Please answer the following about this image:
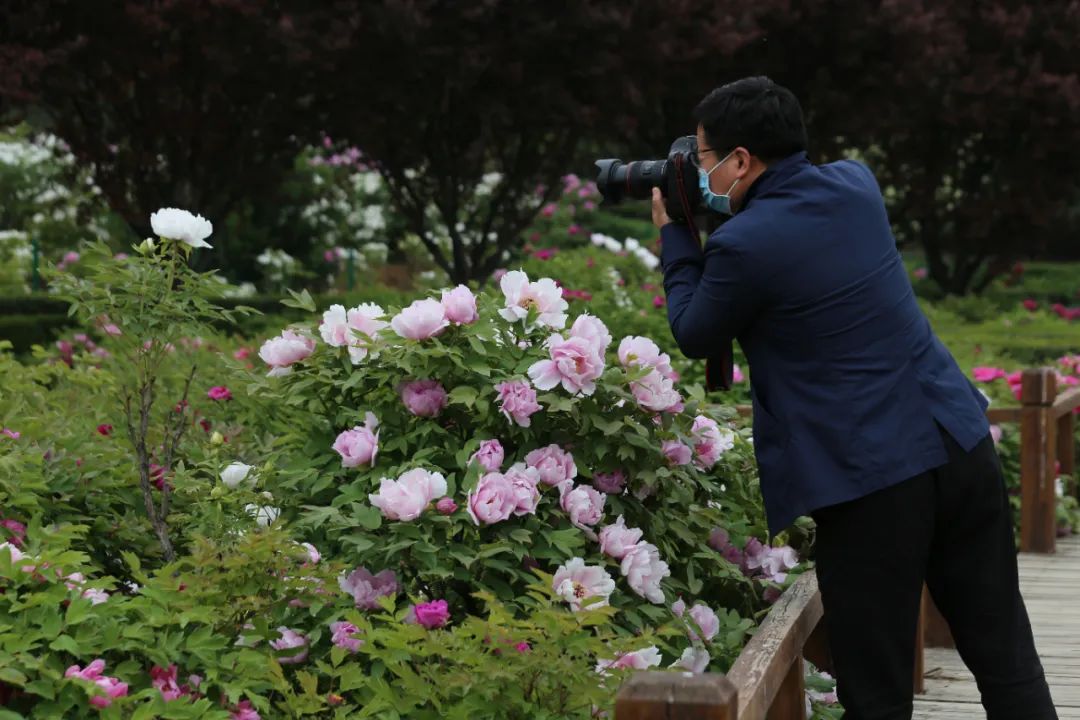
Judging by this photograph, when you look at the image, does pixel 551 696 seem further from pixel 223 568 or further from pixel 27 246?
pixel 27 246

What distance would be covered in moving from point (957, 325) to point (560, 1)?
19.0 ft

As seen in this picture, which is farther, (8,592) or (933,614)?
(933,614)

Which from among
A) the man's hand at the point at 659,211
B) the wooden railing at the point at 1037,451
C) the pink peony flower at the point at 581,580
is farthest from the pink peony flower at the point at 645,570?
the wooden railing at the point at 1037,451

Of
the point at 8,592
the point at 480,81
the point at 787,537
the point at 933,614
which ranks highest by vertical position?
the point at 480,81

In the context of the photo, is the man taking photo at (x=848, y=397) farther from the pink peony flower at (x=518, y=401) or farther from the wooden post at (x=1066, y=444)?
the wooden post at (x=1066, y=444)

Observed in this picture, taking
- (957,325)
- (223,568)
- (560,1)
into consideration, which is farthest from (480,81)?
(223,568)

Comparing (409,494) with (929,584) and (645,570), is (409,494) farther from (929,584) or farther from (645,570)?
(929,584)

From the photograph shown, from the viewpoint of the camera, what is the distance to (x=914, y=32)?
13.2 meters

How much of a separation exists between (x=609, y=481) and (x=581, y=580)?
35 cm

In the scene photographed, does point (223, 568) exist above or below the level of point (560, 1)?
below

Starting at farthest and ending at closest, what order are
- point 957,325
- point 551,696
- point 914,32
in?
1. point 957,325
2. point 914,32
3. point 551,696

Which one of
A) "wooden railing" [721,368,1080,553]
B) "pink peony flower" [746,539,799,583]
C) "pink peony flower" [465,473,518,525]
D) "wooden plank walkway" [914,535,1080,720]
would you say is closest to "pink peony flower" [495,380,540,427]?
"pink peony flower" [465,473,518,525]

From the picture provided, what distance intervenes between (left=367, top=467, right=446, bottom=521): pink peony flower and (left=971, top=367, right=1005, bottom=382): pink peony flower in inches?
214

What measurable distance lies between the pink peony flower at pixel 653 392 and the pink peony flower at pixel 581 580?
0.42 m
